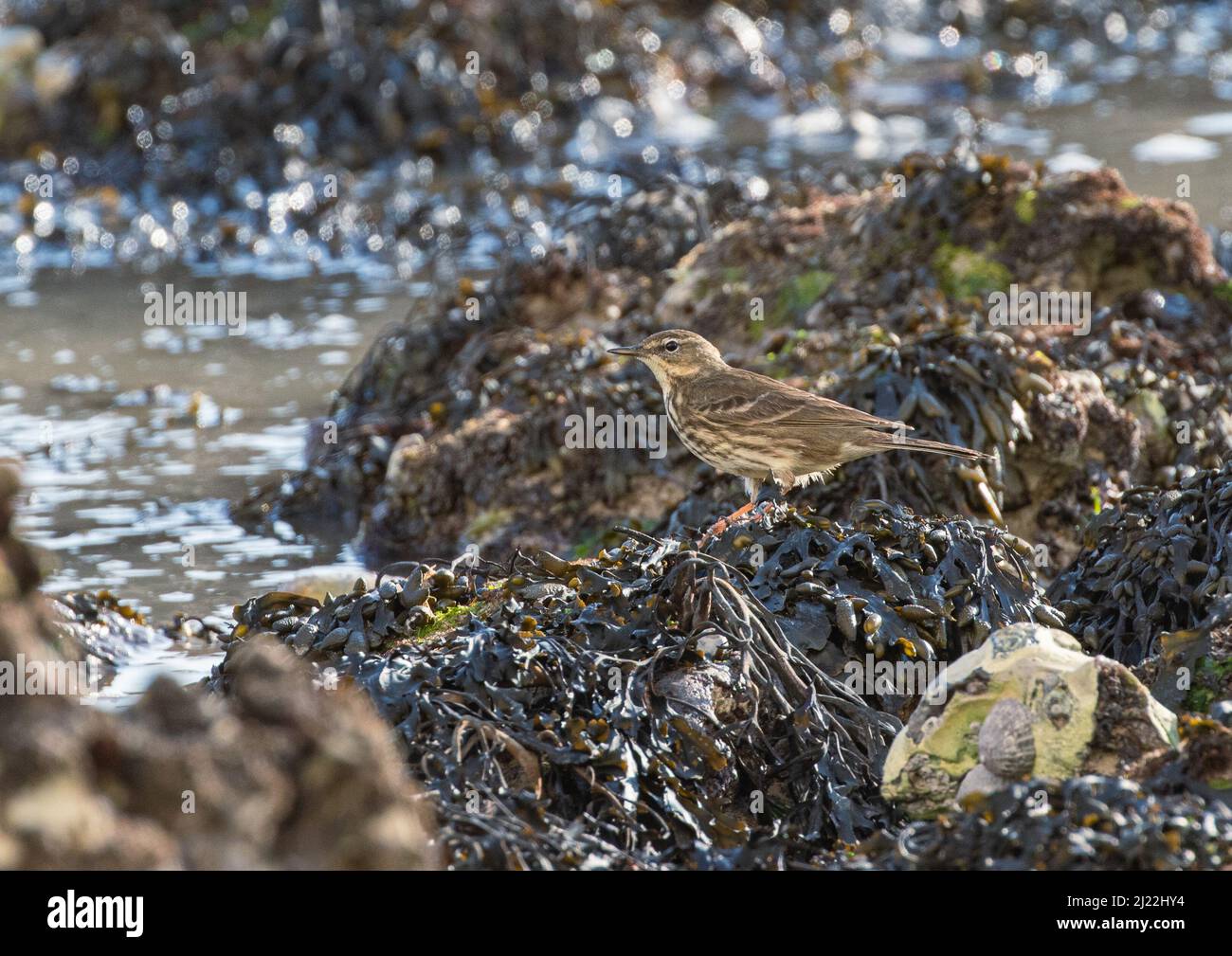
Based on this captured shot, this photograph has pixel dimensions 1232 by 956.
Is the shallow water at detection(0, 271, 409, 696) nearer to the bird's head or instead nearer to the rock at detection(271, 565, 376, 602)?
the rock at detection(271, 565, 376, 602)

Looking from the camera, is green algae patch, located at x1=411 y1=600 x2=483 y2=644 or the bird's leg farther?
the bird's leg

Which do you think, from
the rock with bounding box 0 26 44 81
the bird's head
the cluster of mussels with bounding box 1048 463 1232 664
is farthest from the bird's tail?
the rock with bounding box 0 26 44 81

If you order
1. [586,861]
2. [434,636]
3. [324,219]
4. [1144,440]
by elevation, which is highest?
[324,219]

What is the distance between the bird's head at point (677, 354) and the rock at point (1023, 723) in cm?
216

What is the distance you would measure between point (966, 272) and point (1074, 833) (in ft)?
18.1

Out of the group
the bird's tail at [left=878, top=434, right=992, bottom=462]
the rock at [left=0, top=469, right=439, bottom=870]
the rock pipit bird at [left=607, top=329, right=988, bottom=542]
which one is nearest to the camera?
the rock at [left=0, top=469, right=439, bottom=870]

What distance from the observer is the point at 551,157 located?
590 inches

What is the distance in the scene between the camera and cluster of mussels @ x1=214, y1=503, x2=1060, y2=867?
4090 mm

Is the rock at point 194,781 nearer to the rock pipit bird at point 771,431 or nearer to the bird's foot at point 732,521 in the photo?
the bird's foot at point 732,521

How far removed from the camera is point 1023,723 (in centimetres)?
400

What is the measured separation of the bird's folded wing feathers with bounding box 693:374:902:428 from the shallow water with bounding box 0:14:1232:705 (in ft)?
7.59

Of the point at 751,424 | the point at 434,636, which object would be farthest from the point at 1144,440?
the point at 434,636

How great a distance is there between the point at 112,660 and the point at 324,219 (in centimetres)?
737
